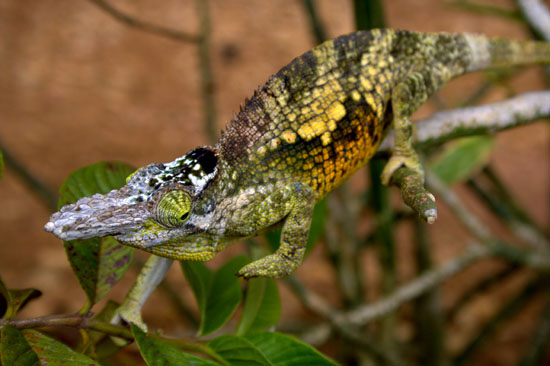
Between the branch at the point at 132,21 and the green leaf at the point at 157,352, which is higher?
the branch at the point at 132,21

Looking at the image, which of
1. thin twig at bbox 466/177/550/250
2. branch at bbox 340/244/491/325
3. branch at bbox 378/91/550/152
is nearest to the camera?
branch at bbox 378/91/550/152

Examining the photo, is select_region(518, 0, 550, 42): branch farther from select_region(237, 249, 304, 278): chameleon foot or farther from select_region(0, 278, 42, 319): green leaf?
select_region(0, 278, 42, 319): green leaf

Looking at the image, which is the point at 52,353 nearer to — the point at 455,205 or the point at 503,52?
the point at 503,52

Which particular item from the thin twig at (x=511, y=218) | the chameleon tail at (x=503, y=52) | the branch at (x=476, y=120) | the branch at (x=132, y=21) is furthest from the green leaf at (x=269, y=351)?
the thin twig at (x=511, y=218)

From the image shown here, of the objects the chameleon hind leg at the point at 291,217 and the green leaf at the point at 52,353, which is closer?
the green leaf at the point at 52,353

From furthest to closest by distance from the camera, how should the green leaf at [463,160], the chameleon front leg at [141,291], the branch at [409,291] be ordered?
the green leaf at [463,160] < the branch at [409,291] < the chameleon front leg at [141,291]

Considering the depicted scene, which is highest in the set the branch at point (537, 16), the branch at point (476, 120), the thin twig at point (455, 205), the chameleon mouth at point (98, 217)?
the branch at point (537, 16)

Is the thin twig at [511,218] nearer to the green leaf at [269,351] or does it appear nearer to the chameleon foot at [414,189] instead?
the chameleon foot at [414,189]

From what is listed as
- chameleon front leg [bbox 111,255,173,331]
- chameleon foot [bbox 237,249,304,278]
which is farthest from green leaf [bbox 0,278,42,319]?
chameleon foot [bbox 237,249,304,278]

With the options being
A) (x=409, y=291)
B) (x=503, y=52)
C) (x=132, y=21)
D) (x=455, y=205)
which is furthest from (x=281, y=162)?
(x=455, y=205)
